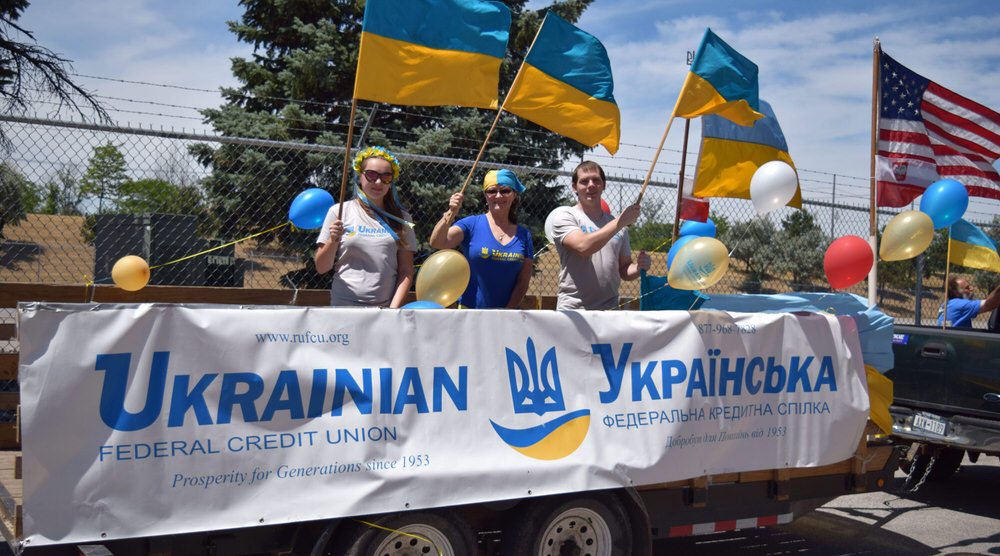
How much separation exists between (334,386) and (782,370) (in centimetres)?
259

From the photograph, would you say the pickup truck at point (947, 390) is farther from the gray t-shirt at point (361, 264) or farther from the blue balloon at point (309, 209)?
the blue balloon at point (309, 209)

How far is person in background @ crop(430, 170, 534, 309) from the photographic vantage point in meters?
4.66

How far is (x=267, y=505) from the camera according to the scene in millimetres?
2979

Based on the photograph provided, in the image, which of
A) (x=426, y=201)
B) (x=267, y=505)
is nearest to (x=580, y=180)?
(x=267, y=505)

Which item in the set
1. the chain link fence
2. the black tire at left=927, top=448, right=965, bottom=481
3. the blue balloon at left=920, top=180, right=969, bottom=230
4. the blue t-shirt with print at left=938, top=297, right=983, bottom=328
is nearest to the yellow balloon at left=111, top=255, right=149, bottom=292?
the chain link fence

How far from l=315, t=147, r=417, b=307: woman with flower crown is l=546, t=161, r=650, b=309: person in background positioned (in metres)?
0.91

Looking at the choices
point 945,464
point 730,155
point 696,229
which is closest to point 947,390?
point 945,464

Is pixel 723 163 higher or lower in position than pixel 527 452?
higher

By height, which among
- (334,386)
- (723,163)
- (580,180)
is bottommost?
(334,386)

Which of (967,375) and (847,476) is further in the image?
(967,375)

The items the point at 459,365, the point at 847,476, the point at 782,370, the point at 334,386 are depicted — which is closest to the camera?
the point at 334,386

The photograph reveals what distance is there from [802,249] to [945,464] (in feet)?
12.9

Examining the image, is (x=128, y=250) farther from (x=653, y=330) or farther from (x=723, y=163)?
(x=723, y=163)

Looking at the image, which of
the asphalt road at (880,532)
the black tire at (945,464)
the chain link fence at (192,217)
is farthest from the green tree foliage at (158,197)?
the black tire at (945,464)
